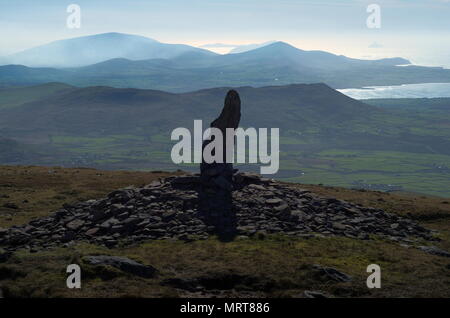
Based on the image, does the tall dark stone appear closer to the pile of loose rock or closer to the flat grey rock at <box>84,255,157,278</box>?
the pile of loose rock

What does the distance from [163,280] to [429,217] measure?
138 feet

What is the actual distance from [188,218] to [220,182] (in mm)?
7278

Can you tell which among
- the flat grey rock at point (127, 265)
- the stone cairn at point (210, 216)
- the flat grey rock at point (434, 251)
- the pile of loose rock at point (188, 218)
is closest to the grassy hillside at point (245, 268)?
the flat grey rock at point (127, 265)

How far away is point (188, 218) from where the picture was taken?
51125mm

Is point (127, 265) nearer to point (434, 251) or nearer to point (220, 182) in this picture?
point (220, 182)

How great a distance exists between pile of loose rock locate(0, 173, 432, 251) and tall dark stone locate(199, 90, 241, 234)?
81 centimetres

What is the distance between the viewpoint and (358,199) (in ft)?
235

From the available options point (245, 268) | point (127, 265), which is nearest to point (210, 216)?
point (245, 268)

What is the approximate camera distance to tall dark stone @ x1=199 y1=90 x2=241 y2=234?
52750 mm

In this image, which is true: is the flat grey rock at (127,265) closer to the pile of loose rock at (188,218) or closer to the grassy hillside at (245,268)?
the grassy hillside at (245,268)

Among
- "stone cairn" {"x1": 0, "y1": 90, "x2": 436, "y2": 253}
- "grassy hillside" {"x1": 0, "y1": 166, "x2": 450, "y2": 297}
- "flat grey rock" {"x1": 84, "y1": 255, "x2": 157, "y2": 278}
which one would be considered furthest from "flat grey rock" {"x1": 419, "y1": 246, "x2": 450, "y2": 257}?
"flat grey rock" {"x1": 84, "y1": 255, "x2": 157, "y2": 278}

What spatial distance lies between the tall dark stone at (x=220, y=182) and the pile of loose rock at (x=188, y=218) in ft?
2.67
